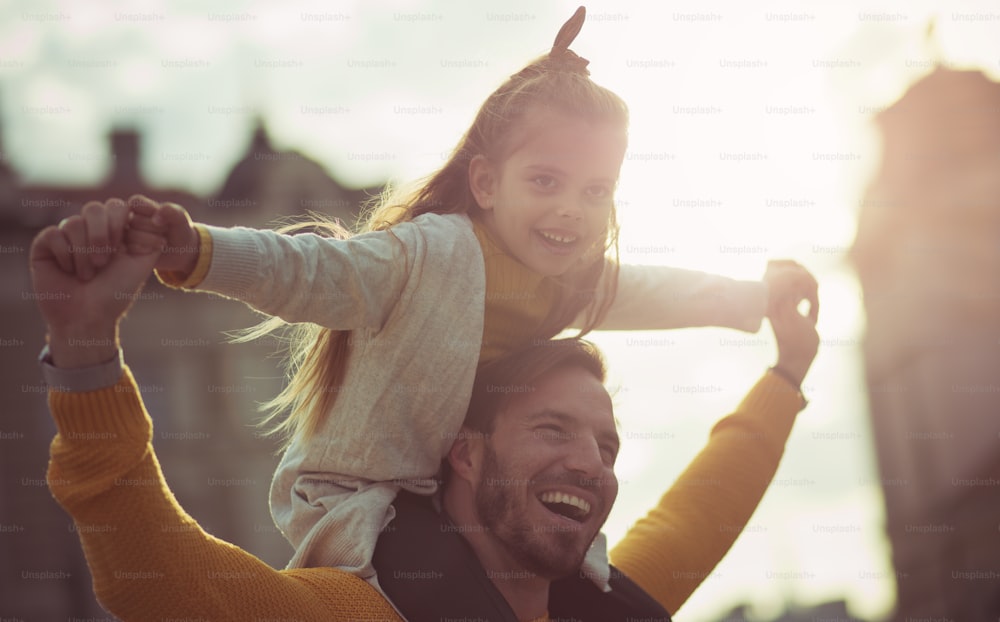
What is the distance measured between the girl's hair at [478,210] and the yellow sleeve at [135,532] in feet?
1.92

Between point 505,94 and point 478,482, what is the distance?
1070 millimetres

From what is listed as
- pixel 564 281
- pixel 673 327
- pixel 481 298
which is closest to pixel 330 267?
pixel 481 298

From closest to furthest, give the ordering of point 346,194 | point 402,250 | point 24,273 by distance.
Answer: point 402,250 → point 24,273 → point 346,194

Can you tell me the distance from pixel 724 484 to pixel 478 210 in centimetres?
126

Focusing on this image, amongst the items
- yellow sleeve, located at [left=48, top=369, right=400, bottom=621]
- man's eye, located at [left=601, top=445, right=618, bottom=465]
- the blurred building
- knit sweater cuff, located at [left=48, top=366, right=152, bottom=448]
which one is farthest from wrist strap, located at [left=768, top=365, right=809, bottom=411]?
the blurred building

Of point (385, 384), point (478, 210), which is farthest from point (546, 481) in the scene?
point (478, 210)

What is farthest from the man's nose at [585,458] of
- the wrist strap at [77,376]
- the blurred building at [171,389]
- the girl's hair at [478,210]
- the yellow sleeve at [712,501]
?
the blurred building at [171,389]

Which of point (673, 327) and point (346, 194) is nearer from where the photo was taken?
point (673, 327)

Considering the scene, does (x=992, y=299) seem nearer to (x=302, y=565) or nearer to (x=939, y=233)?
(x=939, y=233)

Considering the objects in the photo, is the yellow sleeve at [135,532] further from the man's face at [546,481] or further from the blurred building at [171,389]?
the blurred building at [171,389]

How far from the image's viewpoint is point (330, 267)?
239 cm

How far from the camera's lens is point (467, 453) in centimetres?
298

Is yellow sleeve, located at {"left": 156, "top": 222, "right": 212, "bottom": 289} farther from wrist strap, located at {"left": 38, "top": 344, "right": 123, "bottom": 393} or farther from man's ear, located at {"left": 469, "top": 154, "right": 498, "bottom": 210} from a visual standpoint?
man's ear, located at {"left": 469, "top": 154, "right": 498, "bottom": 210}

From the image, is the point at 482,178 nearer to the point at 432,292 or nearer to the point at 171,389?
the point at 432,292
